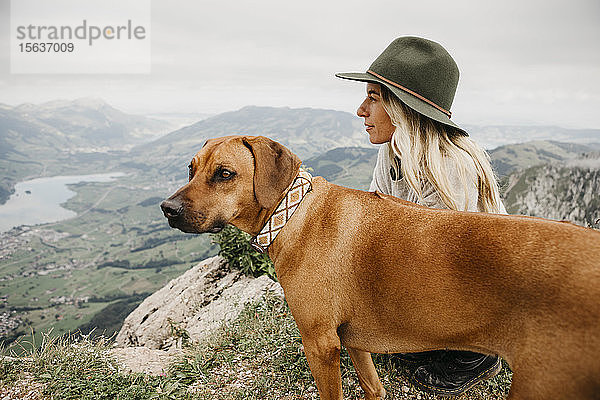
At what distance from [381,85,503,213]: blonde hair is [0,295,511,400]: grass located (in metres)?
2.29

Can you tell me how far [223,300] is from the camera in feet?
26.1

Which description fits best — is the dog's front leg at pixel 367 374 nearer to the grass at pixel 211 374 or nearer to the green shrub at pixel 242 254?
the grass at pixel 211 374

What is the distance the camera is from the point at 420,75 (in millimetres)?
3934

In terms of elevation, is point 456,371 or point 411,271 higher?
point 411,271

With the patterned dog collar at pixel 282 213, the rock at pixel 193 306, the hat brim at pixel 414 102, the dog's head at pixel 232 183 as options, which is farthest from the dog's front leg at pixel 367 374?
the rock at pixel 193 306

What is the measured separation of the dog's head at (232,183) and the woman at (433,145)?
1469 mm

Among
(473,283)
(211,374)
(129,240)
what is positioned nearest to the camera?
(473,283)

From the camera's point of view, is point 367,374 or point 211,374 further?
point 211,374

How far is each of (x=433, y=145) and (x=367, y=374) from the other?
2492mm

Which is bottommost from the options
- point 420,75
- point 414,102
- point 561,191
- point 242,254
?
point 561,191

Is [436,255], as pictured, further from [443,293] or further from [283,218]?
[283,218]

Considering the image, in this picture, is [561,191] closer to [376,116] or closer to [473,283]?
[376,116]

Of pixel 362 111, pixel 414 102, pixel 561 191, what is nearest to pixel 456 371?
pixel 414 102

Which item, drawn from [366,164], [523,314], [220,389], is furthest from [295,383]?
[366,164]
